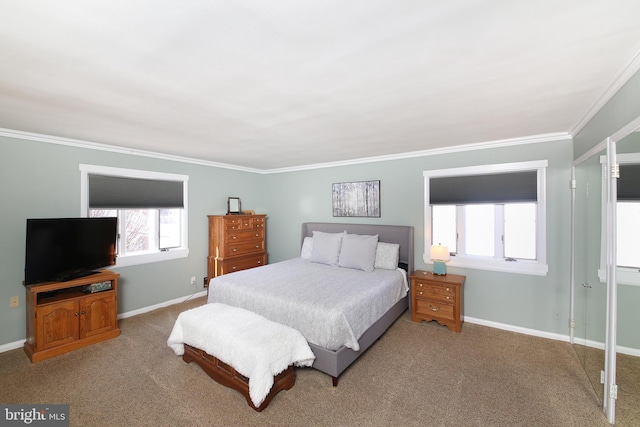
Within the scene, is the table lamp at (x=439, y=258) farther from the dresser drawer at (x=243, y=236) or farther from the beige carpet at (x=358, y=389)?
the dresser drawer at (x=243, y=236)

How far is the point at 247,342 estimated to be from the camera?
2184 millimetres

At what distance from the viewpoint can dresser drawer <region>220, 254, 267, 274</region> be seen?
179 inches

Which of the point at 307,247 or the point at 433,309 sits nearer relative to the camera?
the point at 433,309

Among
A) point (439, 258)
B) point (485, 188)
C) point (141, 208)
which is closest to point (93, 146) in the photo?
point (141, 208)

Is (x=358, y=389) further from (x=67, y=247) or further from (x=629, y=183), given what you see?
(x=67, y=247)

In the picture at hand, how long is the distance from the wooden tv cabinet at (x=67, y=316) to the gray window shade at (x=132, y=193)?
100 centimetres

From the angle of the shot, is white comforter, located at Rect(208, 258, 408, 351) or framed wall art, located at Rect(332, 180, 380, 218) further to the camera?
framed wall art, located at Rect(332, 180, 380, 218)

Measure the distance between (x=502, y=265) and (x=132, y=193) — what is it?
5078mm

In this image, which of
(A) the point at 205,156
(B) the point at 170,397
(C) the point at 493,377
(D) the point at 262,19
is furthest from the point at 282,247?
(D) the point at 262,19

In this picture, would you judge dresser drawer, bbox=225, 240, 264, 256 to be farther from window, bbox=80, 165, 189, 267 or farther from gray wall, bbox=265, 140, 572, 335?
gray wall, bbox=265, 140, 572, 335

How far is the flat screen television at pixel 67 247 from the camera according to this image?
2.76 metres

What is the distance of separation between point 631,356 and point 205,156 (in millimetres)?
5002

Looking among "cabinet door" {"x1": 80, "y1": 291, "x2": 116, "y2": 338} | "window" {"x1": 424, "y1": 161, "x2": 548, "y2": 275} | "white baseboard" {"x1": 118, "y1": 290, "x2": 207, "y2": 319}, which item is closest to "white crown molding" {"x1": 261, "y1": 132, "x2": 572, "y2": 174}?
"window" {"x1": 424, "y1": 161, "x2": 548, "y2": 275}

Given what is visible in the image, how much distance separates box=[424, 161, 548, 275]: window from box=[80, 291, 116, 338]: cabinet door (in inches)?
161
